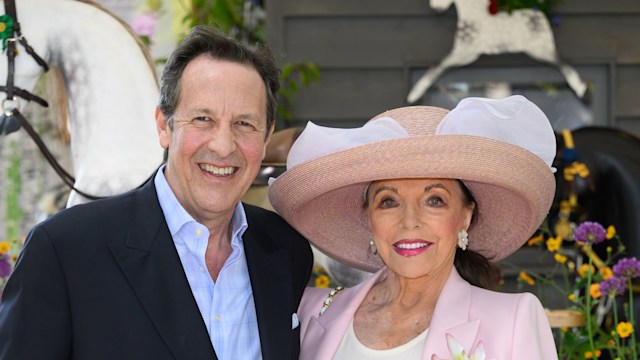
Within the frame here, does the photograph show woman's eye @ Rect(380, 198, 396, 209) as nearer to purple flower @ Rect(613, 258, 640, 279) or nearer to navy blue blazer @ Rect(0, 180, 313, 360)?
navy blue blazer @ Rect(0, 180, 313, 360)

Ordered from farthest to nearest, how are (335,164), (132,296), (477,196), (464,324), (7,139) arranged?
(7,139) < (477,196) < (335,164) < (464,324) < (132,296)

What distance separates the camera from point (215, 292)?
206 centimetres

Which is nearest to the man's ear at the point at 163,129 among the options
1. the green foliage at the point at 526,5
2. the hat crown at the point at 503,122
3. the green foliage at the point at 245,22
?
the hat crown at the point at 503,122

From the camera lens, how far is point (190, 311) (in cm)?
195

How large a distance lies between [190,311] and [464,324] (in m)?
0.64

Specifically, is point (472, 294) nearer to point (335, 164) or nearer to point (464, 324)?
point (464, 324)

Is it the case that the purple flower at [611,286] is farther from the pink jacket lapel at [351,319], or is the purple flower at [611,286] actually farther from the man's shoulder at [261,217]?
the man's shoulder at [261,217]

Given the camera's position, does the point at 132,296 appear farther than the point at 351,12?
No

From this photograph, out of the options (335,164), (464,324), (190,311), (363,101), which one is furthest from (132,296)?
(363,101)

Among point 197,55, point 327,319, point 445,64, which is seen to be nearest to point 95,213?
point 197,55

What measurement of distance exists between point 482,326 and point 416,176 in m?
0.39

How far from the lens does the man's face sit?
2.07 metres

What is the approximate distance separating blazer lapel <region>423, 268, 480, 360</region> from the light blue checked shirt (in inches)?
16.1

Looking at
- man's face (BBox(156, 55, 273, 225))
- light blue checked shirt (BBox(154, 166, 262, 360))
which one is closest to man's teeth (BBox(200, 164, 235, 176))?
man's face (BBox(156, 55, 273, 225))
